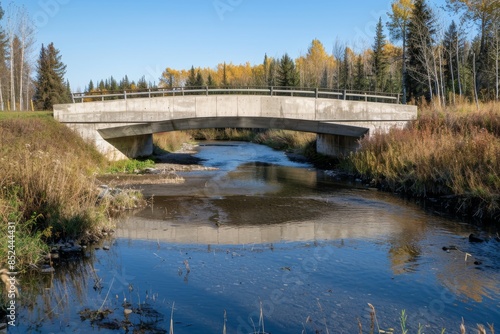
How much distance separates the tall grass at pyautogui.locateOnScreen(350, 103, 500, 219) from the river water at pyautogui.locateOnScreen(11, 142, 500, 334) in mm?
1490

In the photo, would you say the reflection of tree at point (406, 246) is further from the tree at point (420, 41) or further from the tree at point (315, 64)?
the tree at point (315, 64)

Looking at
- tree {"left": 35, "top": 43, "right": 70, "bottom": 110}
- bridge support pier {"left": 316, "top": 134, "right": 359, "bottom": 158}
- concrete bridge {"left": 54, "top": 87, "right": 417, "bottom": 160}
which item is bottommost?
bridge support pier {"left": 316, "top": 134, "right": 359, "bottom": 158}

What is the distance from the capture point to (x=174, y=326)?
6.28m

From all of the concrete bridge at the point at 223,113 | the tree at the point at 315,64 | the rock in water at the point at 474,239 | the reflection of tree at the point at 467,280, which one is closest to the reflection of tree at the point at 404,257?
the reflection of tree at the point at 467,280

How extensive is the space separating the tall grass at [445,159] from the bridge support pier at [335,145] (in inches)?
135

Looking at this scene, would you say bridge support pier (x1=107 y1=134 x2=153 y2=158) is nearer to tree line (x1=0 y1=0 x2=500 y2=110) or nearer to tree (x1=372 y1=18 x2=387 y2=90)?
tree line (x1=0 y1=0 x2=500 y2=110)

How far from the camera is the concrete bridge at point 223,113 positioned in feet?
81.0

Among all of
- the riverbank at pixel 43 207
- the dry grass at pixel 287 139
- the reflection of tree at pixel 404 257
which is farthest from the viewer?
the dry grass at pixel 287 139

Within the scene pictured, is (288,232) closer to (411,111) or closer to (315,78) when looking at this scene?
(411,111)

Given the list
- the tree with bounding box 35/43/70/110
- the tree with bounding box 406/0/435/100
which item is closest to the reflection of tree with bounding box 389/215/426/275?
the tree with bounding box 406/0/435/100

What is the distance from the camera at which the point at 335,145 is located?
30094 millimetres

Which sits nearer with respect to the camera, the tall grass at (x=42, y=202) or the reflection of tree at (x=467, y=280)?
the reflection of tree at (x=467, y=280)

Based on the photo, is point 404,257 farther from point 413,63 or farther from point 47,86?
point 47,86

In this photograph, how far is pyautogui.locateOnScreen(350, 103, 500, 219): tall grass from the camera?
13922 mm
